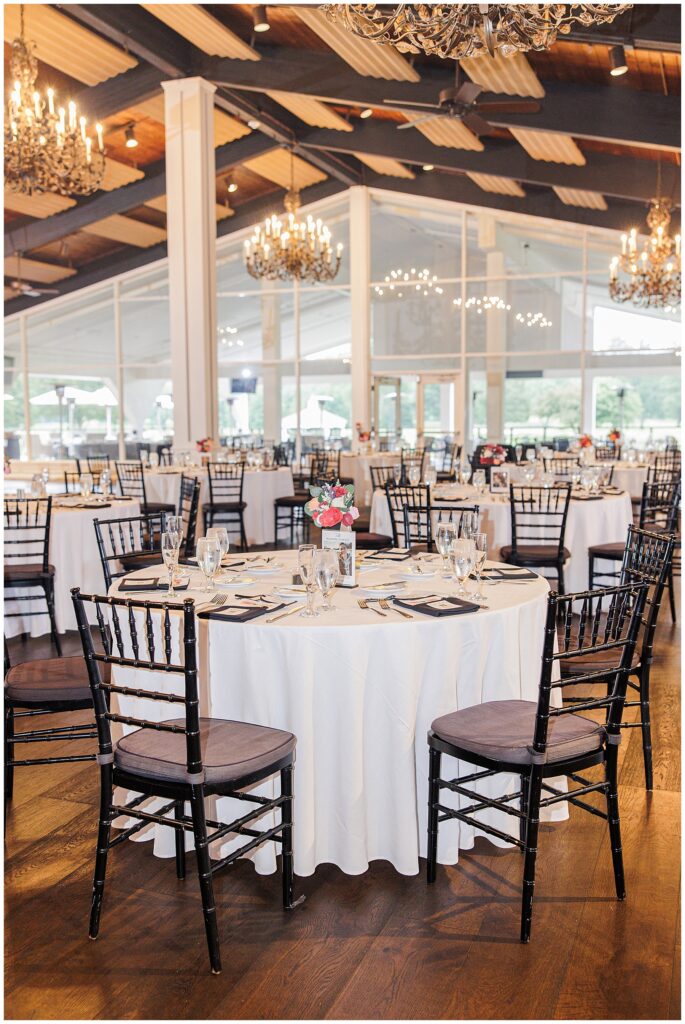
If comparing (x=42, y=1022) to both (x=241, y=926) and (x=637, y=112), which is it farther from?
(x=637, y=112)

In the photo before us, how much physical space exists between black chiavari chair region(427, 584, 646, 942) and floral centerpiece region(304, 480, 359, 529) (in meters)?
0.92

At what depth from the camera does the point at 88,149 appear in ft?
22.7

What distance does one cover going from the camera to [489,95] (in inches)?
370

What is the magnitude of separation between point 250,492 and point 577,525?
415cm

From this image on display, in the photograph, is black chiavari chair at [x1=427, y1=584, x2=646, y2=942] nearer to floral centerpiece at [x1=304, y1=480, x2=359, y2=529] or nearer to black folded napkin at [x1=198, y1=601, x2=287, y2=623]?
black folded napkin at [x1=198, y1=601, x2=287, y2=623]

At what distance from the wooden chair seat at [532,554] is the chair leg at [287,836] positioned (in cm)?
341

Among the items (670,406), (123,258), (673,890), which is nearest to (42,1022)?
(673,890)

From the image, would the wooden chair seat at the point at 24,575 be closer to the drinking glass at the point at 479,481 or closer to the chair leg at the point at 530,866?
the drinking glass at the point at 479,481

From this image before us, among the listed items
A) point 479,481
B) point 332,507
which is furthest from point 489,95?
point 332,507

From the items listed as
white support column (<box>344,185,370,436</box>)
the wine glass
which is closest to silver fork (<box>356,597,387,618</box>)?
the wine glass

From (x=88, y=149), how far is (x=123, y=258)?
1029cm

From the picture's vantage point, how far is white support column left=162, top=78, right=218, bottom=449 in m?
11.2

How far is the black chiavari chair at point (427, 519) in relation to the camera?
16.8 ft

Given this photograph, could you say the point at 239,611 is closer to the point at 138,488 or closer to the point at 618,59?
the point at 618,59
